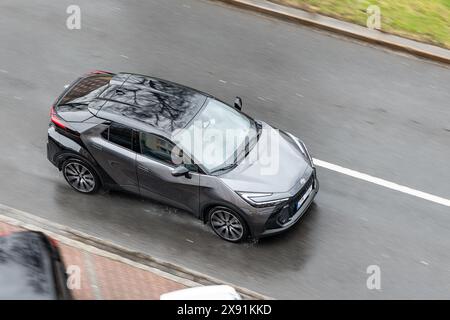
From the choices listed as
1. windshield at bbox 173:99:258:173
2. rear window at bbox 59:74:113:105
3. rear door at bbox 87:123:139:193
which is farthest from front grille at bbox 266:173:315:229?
rear window at bbox 59:74:113:105

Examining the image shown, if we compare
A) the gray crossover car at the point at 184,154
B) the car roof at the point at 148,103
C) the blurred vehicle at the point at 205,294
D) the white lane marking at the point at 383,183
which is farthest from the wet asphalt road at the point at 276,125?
the car roof at the point at 148,103

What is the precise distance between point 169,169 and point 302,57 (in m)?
5.03

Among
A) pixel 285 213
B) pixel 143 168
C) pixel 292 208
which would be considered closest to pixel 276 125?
pixel 292 208

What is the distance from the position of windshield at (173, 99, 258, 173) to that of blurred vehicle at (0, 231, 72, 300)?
2.44 metres

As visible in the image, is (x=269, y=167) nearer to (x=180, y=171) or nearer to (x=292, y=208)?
(x=292, y=208)

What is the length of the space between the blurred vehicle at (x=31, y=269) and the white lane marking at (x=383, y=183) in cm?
488

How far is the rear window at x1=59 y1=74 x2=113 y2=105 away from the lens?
10672mm

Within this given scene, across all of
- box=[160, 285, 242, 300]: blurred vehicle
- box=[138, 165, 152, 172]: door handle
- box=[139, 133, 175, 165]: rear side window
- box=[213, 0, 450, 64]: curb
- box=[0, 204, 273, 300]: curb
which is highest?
box=[213, 0, 450, 64]: curb

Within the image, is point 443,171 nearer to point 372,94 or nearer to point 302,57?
point 372,94

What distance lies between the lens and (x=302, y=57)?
13.7 metres

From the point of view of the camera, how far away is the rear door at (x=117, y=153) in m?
10.2

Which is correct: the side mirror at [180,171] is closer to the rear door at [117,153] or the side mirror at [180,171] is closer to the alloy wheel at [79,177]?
the rear door at [117,153]

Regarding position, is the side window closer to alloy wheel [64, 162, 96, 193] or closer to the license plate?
alloy wheel [64, 162, 96, 193]

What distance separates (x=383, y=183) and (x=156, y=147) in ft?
13.0
